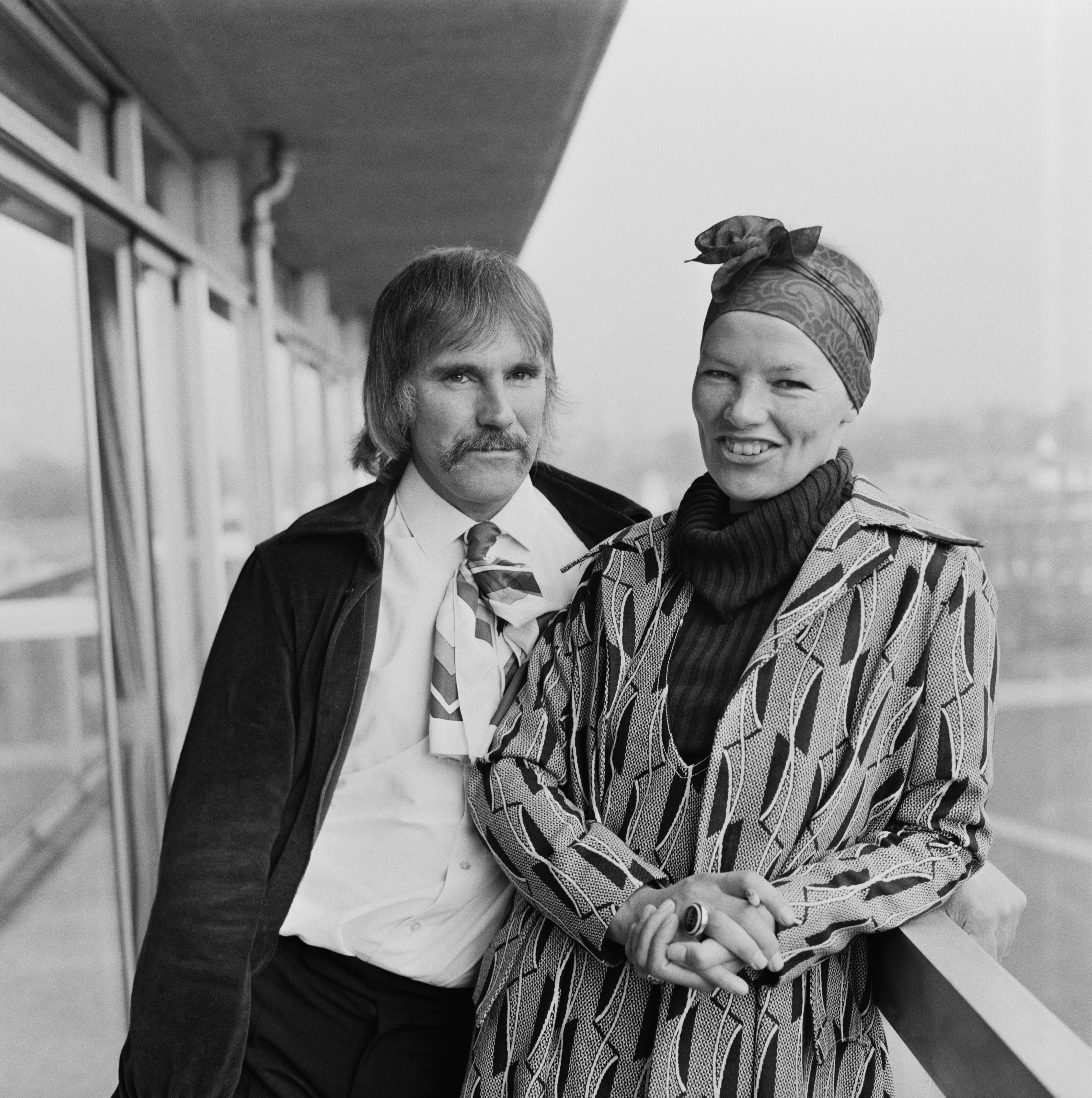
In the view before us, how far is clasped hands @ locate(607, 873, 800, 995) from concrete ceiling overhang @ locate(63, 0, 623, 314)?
38.0 inches

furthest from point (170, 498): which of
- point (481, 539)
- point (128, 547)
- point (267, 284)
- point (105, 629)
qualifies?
point (481, 539)

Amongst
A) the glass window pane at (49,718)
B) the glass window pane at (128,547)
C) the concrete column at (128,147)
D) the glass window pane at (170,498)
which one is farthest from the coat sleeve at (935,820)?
the glass window pane at (170,498)

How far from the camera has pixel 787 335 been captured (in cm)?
124

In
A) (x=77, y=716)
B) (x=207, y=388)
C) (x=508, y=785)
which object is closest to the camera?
(x=508, y=785)

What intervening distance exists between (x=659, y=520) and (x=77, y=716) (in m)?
2.00

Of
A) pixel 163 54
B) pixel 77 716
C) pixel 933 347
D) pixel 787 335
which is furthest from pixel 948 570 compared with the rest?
pixel 163 54

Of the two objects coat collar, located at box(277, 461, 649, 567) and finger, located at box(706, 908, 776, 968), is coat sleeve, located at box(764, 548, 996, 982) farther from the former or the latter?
coat collar, located at box(277, 461, 649, 567)

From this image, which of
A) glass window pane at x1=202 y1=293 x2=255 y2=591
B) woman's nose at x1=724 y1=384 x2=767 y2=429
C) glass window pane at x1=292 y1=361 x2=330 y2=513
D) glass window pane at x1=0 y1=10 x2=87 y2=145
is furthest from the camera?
glass window pane at x1=292 y1=361 x2=330 y2=513

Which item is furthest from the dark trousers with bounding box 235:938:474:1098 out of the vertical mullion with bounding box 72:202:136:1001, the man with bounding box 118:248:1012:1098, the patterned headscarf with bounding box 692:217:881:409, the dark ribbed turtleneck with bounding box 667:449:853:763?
the vertical mullion with bounding box 72:202:136:1001

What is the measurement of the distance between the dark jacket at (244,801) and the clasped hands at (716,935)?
1.65 ft

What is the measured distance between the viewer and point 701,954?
1.11 metres

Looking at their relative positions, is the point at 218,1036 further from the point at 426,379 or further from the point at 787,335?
the point at 787,335

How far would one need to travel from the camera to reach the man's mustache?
1.57 m

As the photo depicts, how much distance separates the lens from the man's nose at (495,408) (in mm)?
1557
